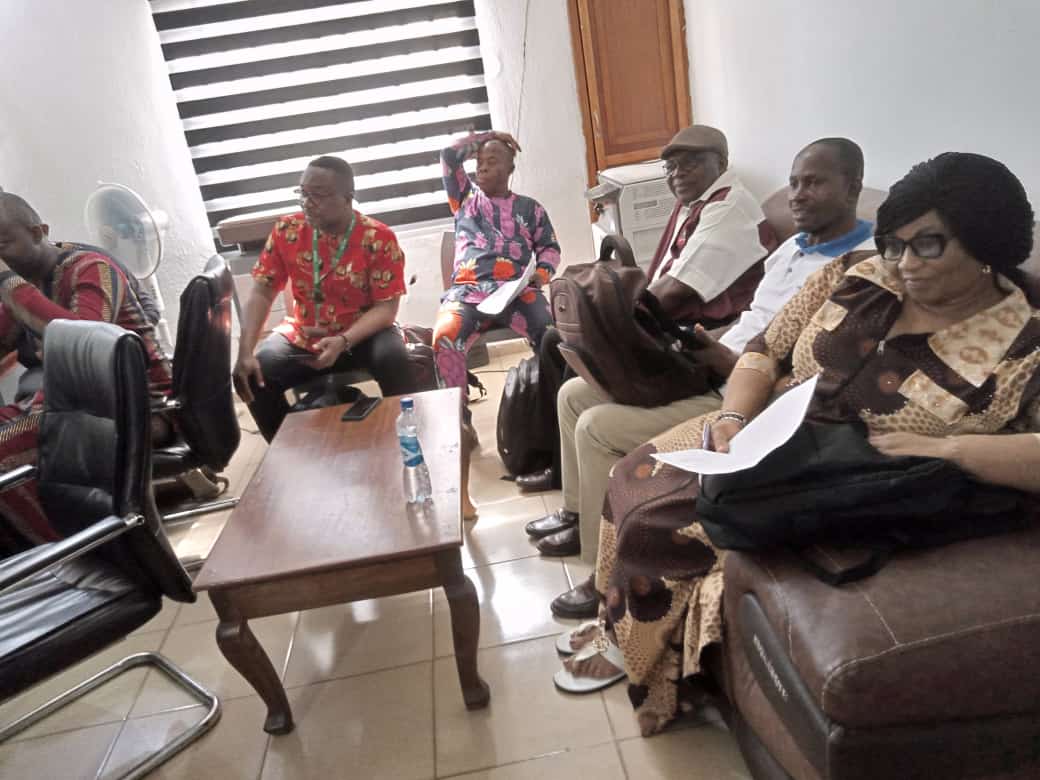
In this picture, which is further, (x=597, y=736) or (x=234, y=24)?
(x=234, y=24)

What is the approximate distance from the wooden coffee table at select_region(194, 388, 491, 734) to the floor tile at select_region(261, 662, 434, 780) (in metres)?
0.07

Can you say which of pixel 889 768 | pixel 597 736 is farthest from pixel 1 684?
pixel 889 768

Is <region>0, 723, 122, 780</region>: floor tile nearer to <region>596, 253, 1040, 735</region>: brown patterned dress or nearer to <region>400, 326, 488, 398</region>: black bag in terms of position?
<region>596, 253, 1040, 735</region>: brown patterned dress

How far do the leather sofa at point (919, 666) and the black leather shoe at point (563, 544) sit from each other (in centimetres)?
110

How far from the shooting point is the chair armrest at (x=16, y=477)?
173 cm

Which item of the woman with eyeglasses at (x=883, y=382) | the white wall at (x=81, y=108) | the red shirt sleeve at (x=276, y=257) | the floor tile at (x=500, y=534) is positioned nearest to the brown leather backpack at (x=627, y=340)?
the woman with eyeglasses at (x=883, y=382)

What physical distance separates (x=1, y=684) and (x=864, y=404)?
1717mm

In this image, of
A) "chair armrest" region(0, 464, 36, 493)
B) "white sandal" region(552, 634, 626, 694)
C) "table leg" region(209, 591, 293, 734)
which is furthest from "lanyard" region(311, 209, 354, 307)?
"white sandal" region(552, 634, 626, 694)

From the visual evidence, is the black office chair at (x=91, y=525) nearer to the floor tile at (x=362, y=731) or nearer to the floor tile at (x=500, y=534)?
the floor tile at (x=362, y=731)

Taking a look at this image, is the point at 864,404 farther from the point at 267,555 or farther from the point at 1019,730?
the point at 267,555

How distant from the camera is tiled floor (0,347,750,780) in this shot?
61.0 inches

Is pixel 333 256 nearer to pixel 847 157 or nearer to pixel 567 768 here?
pixel 847 157

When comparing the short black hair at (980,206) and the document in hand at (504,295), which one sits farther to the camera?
the document in hand at (504,295)

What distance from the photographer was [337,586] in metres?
1.53
